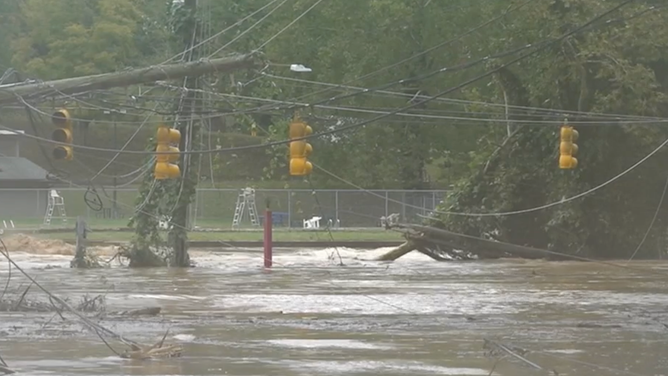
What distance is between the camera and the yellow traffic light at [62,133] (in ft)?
68.3

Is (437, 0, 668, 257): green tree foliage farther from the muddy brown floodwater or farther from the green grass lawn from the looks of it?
the green grass lawn

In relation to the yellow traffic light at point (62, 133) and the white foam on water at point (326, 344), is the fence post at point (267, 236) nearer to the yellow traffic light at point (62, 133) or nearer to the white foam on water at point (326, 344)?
the yellow traffic light at point (62, 133)

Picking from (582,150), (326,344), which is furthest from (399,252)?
(326,344)

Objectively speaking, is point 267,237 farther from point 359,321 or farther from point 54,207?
point 54,207

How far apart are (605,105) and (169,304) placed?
70.4 ft

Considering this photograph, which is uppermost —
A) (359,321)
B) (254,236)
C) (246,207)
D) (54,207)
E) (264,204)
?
(264,204)

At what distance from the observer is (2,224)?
200 ft

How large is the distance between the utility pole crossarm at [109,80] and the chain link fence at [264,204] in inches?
1566

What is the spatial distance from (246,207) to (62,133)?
1761 inches

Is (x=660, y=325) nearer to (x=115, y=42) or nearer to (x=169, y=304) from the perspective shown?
(x=169, y=304)

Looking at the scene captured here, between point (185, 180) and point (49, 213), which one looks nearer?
point (185, 180)

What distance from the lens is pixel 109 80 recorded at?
63.7ft

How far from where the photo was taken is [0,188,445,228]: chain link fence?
63.3 m

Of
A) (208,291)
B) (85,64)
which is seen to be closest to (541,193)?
(208,291)
